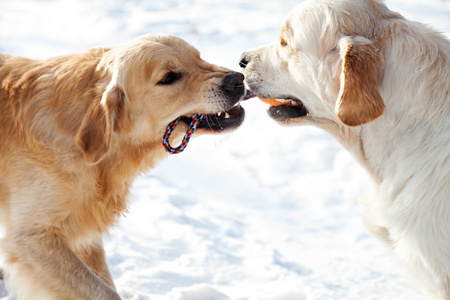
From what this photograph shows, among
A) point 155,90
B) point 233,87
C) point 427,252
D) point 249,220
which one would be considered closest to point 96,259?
point 155,90

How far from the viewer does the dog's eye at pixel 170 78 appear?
3.55 m

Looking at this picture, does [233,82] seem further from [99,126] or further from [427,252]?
[427,252]

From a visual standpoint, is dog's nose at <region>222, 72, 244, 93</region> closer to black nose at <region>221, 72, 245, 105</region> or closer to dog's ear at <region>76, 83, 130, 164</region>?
black nose at <region>221, 72, 245, 105</region>

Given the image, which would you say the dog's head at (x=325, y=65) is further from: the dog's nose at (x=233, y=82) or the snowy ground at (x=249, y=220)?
the snowy ground at (x=249, y=220)

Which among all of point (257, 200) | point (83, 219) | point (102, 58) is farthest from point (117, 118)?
point (257, 200)

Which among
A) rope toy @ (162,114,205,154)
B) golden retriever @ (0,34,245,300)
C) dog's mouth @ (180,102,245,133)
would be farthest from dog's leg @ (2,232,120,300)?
dog's mouth @ (180,102,245,133)

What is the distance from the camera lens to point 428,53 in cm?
303

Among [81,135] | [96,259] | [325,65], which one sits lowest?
[96,259]

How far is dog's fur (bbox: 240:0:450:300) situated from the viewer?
116 inches

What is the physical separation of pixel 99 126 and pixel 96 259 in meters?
1.14

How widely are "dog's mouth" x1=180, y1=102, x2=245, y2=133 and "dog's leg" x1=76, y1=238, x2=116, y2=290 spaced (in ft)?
3.64

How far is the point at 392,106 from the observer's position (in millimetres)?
3074

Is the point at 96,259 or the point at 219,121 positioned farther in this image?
the point at 96,259

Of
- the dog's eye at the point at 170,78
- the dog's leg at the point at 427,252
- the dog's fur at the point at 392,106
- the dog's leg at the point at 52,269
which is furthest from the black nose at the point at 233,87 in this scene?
the dog's leg at the point at 52,269
